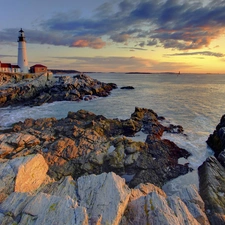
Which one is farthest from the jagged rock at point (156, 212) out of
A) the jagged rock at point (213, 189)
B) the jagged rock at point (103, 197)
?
the jagged rock at point (213, 189)

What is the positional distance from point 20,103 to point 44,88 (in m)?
11.8

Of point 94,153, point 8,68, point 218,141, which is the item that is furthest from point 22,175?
point 8,68

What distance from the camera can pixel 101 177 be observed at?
895cm

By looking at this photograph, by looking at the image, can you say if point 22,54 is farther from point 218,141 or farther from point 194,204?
point 194,204

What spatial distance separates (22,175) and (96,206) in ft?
14.0

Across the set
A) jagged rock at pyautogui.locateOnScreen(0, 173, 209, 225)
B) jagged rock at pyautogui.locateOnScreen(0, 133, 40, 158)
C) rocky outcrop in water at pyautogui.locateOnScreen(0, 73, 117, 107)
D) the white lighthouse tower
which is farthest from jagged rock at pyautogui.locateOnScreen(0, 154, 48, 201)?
the white lighthouse tower

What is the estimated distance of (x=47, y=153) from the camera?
14.3 m

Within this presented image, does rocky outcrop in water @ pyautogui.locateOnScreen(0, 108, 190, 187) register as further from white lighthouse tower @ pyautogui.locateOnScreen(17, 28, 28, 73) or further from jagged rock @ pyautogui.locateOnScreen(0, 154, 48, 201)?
white lighthouse tower @ pyautogui.locateOnScreen(17, 28, 28, 73)

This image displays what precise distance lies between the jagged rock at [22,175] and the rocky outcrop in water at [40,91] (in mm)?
28431

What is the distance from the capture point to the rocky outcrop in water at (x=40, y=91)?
3859cm

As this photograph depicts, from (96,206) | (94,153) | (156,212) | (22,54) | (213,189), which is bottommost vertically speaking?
(94,153)

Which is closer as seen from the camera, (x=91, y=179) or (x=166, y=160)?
(x=91, y=179)

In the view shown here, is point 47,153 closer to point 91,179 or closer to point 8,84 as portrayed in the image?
point 91,179

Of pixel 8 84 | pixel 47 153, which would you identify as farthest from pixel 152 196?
pixel 8 84
